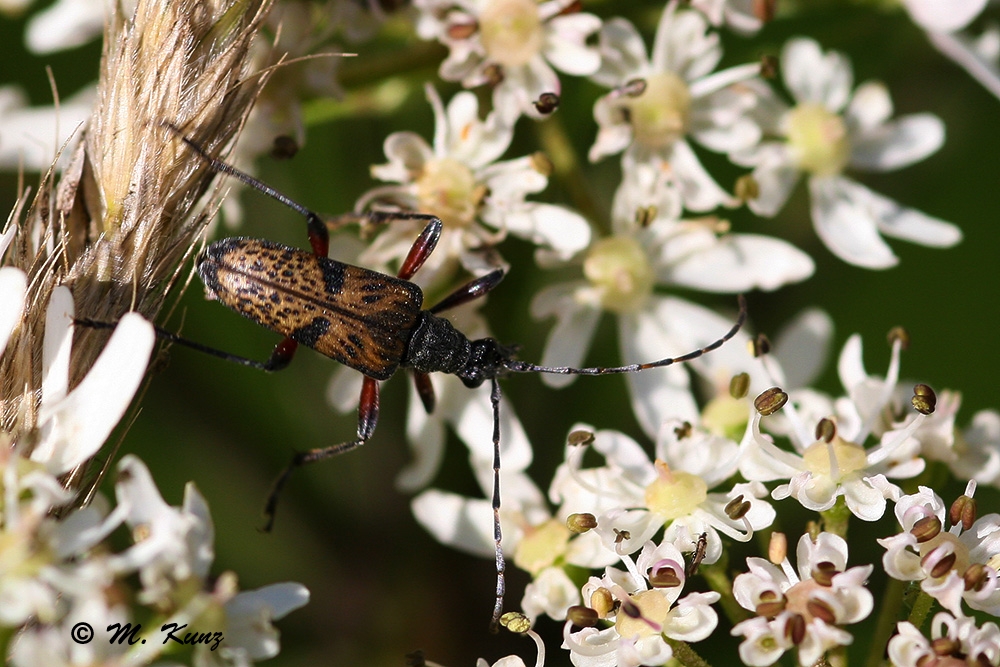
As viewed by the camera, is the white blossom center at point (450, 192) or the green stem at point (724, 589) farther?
the white blossom center at point (450, 192)

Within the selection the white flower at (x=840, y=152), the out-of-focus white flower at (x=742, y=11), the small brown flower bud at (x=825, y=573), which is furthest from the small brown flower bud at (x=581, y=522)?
the out-of-focus white flower at (x=742, y=11)

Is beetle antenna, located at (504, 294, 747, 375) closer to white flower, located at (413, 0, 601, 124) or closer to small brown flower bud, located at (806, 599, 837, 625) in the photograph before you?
white flower, located at (413, 0, 601, 124)

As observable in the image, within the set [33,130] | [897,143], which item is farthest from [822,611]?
[33,130]

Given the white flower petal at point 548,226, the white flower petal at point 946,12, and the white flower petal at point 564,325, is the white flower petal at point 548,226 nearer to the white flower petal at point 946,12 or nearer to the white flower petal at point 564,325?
the white flower petal at point 564,325

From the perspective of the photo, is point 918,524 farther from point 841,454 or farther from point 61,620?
point 61,620

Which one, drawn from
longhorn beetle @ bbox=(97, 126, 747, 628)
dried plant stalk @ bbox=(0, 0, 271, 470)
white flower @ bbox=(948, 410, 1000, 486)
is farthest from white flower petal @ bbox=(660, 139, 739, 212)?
dried plant stalk @ bbox=(0, 0, 271, 470)

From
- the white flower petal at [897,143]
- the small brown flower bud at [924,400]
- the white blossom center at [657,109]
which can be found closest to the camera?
the small brown flower bud at [924,400]

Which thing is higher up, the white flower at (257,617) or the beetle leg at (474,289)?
the white flower at (257,617)
